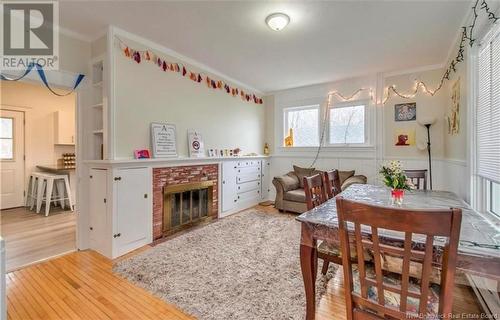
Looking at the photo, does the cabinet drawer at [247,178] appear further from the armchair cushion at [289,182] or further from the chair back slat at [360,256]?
the chair back slat at [360,256]

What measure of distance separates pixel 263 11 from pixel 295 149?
330 cm

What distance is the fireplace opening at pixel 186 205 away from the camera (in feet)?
10.5

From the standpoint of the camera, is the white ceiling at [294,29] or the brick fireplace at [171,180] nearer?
the white ceiling at [294,29]

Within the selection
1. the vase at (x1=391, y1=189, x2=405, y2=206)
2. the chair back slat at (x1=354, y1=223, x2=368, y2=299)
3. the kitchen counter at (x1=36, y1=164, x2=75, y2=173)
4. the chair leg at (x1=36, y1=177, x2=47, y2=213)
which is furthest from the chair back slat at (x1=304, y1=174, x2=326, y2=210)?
the kitchen counter at (x1=36, y1=164, x2=75, y2=173)

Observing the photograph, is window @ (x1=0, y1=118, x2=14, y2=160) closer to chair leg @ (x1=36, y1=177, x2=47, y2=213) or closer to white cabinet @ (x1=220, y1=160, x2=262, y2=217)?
chair leg @ (x1=36, y1=177, x2=47, y2=213)

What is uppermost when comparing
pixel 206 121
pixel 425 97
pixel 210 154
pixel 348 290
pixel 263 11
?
pixel 263 11

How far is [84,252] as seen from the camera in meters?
2.75

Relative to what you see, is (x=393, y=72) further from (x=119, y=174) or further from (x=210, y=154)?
(x=119, y=174)

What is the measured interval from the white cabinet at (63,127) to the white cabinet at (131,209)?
362 centimetres

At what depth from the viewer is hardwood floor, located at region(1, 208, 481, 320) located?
1.68 metres

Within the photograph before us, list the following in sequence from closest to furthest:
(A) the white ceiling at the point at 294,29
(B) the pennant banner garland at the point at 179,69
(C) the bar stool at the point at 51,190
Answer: (A) the white ceiling at the point at 294,29 → (B) the pennant banner garland at the point at 179,69 → (C) the bar stool at the point at 51,190

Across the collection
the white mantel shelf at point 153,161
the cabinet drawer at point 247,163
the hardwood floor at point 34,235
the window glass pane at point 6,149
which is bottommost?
→ the hardwood floor at point 34,235

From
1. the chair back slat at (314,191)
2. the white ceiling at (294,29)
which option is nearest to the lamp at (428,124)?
the white ceiling at (294,29)

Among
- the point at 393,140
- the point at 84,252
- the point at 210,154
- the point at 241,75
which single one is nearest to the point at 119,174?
the point at 84,252
